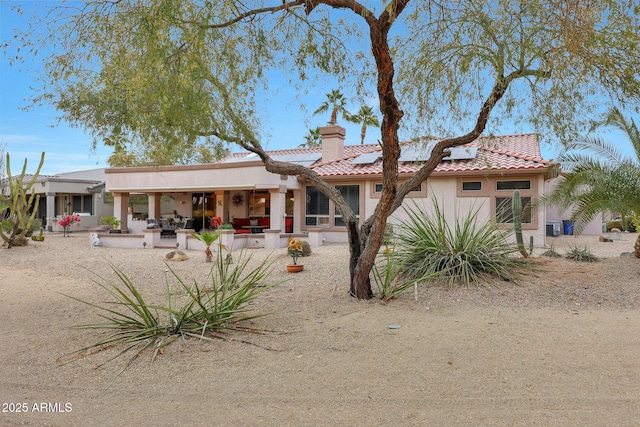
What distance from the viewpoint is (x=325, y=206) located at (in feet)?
70.7

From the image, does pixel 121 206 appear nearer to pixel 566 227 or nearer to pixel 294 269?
pixel 294 269

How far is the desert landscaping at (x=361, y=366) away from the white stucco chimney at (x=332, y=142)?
1506 centimetres

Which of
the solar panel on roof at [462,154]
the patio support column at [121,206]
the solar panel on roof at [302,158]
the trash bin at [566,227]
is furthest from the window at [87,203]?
the trash bin at [566,227]

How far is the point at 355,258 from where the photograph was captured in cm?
891

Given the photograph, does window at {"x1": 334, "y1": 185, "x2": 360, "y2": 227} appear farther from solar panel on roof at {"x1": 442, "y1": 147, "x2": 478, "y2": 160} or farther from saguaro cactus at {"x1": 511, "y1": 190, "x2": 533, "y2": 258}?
saguaro cactus at {"x1": 511, "y1": 190, "x2": 533, "y2": 258}

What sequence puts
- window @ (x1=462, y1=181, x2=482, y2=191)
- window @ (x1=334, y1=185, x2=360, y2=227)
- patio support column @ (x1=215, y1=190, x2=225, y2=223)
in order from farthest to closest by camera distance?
patio support column @ (x1=215, y1=190, x2=225, y2=223)
window @ (x1=334, y1=185, x2=360, y2=227)
window @ (x1=462, y1=181, x2=482, y2=191)

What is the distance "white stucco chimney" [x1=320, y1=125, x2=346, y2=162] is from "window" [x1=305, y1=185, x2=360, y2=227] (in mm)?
2747

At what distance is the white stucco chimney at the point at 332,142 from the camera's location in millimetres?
23750

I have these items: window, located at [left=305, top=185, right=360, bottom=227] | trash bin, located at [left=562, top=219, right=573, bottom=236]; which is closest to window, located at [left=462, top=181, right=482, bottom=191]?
window, located at [left=305, top=185, right=360, bottom=227]

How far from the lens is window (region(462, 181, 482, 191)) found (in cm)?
1891

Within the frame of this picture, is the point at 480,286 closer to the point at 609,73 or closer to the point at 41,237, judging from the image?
the point at 609,73

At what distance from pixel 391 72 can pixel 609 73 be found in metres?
3.63

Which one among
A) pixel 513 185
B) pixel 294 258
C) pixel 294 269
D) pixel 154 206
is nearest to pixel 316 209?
pixel 513 185

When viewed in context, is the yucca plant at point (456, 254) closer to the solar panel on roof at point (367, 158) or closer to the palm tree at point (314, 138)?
the solar panel on roof at point (367, 158)
